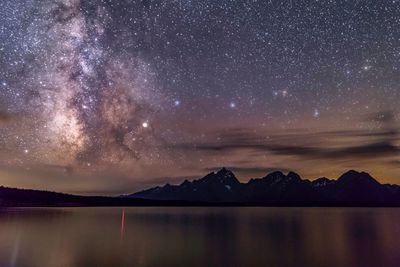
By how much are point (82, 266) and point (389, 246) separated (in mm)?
49058

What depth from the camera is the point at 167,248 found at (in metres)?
54.0

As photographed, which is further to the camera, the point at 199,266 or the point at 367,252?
the point at 367,252

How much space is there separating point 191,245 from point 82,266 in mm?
24152

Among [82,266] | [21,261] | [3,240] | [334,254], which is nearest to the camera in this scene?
[82,266]

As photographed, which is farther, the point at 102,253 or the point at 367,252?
the point at 367,252

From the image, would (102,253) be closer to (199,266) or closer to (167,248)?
(167,248)

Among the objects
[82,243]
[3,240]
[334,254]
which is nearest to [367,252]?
[334,254]

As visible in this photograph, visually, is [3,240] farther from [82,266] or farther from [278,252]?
[278,252]

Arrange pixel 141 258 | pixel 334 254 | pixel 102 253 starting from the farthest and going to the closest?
pixel 334 254
pixel 102 253
pixel 141 258

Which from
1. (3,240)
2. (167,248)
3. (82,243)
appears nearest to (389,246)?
(167,248)

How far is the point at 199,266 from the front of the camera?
38688 mm

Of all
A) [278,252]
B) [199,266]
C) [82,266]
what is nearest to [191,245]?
[278,252]

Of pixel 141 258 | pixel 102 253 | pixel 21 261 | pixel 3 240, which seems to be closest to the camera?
pixel 21 261

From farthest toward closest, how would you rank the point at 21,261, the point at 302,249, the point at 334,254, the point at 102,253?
the point at 302,249 → the point at 334,254 → the point at 102,253 → the point at 21,261
